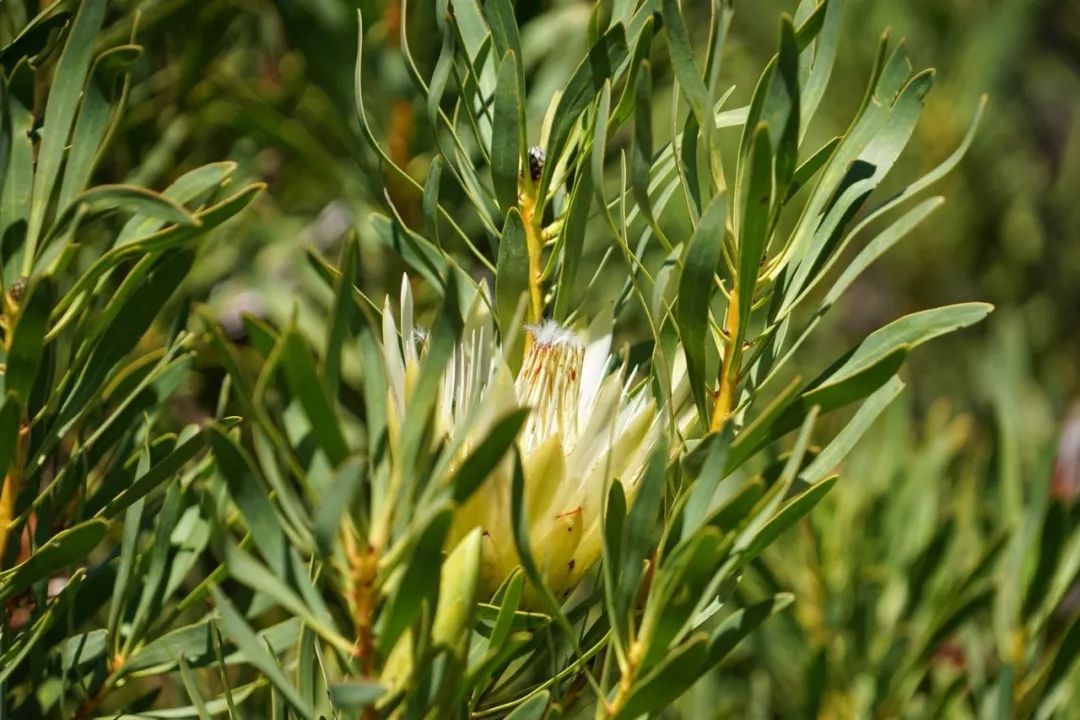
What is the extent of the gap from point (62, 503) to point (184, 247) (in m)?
0.12

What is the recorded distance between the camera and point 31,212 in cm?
38

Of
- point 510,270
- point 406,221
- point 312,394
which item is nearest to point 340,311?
point 312,394

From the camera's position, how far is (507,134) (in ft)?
1.30

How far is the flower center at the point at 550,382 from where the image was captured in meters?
0.41

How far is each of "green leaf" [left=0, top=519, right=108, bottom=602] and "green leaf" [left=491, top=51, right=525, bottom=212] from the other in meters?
0.17

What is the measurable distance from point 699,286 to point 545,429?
9 cm

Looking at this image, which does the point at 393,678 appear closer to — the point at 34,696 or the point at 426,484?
the point at 426,484

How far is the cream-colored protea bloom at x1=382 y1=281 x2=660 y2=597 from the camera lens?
14.4 inches

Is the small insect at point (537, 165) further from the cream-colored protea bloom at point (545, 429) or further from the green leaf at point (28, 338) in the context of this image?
the green leaf at point (28, 338)

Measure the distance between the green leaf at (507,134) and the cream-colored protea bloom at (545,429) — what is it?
0.04 metres

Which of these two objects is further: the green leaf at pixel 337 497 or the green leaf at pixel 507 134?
the green leaf at pixel 507 134

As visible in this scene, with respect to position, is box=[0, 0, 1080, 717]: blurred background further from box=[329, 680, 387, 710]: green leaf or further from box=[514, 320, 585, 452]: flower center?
box=[329, 680, 387, 710]: green leaf

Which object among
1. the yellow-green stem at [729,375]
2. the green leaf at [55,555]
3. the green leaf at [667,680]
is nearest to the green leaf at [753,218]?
the yellow-green stem at [729,375]

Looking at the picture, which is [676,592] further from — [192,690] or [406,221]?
[406,221]
